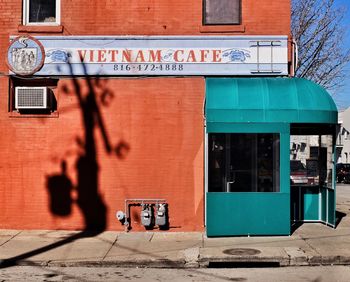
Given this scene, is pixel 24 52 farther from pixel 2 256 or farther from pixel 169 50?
pixel 2 256

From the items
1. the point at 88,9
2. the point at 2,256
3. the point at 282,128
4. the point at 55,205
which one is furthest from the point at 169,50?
the point at 2,256

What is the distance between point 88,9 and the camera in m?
12.0

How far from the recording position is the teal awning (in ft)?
36.3

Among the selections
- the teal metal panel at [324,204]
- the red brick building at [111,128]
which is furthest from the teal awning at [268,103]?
the teal metal panel at [324,204]

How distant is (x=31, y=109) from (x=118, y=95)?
79.1 inches

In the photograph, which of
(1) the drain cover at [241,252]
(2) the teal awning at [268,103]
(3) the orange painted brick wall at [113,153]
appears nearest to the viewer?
(1) the drain cover at [241,252]

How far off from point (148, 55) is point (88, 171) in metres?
2.94

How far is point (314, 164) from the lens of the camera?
1347cm

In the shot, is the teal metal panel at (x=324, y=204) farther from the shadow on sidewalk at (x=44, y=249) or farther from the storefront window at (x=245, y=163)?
the shadow on sidewalk at (x=44, y=249)

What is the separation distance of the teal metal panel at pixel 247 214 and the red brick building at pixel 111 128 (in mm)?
645

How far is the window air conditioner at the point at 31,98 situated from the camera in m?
11.6

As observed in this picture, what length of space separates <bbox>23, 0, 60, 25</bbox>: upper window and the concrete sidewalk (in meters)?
4.84

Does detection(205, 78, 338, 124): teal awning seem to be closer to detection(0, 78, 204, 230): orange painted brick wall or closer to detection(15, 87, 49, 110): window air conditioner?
detection(0, 78, 204, 230): orange painted brick wall

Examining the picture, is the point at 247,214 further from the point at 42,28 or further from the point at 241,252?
the point at 42,28
